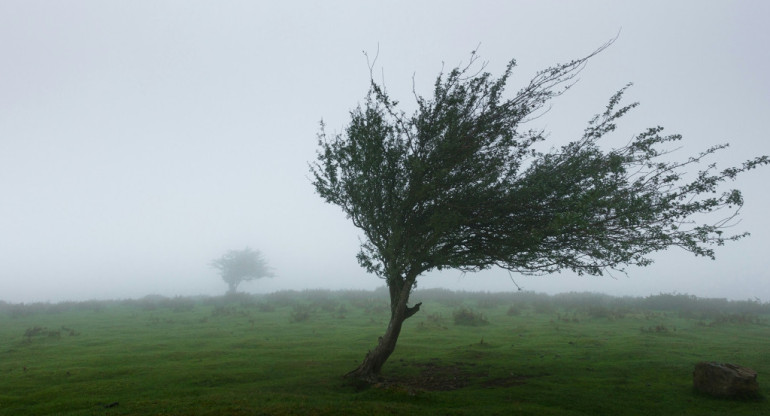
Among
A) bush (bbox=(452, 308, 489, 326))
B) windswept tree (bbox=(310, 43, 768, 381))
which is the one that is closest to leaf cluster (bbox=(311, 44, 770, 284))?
windswept tree (bbox=(310, 43, 768, 381))

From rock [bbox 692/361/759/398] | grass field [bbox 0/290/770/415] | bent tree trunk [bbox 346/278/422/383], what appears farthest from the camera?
bent tree trunk [bbox 346/278/422/383]

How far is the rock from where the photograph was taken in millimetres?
13266

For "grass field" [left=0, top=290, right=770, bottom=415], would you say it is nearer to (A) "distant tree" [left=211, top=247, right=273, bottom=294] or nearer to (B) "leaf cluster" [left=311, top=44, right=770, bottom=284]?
(B) "leaf cluster" [left=311, top=44, right=770, bottom=284]

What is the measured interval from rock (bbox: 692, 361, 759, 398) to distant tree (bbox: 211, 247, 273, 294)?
109 metres

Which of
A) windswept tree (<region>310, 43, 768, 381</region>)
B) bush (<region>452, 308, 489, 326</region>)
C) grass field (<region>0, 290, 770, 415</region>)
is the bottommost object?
grass field (<region>0, 290, 770, 415</region>)

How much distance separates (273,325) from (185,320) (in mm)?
11889

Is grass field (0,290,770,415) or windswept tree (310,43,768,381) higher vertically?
windswept tree (310,43,768,381)

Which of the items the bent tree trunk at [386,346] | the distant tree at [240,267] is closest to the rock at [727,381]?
the bent tree trunk at [386,346]

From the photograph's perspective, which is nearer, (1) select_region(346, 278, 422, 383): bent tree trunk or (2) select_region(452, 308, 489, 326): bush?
(1) select_region(346, 278, 422, 383): bent tree trunk

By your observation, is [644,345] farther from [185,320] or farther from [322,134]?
[185,320]

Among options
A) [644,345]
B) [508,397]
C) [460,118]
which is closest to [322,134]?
[460,118]

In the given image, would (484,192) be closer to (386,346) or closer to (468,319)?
(386,346)

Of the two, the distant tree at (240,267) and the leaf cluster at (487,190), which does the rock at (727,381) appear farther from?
the distant tree at (240,267)

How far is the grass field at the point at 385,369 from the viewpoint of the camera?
1315 cm
